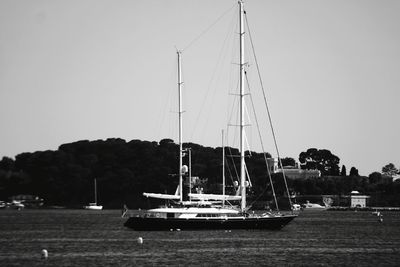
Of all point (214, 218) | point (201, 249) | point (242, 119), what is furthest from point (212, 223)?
point (201, 249)

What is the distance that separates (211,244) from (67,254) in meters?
16.1

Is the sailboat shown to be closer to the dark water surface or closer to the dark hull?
the dark hull

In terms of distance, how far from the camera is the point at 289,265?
2894 inches

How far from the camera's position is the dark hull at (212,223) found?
105375 millimetres

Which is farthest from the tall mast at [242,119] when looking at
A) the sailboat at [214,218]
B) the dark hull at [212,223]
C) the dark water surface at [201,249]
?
the dark water surface at [201,249]

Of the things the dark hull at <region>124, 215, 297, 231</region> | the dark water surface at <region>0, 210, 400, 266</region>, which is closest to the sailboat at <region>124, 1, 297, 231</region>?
the dark hull at <region>124, 215, 297, 231</region>

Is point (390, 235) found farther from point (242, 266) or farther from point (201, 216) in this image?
point (242, 266)

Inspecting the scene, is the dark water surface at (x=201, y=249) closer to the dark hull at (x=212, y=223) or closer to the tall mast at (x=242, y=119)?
the dark hull at (x=212, y=223)

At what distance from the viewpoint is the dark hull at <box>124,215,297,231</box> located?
346 ft

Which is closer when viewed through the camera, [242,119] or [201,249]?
[201,249]

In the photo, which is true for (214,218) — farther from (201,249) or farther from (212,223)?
(201,249)

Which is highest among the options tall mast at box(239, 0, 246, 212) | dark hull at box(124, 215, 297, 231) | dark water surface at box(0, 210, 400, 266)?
tall mast at box(239, 0, 246, 212)

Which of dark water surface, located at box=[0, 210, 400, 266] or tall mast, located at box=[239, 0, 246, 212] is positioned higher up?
tall mast, located at box=[239, 0, 246, 212]

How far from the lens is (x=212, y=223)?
106 meters
